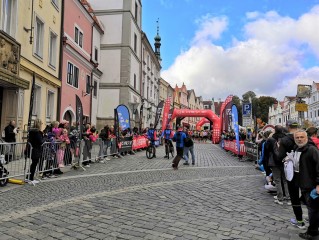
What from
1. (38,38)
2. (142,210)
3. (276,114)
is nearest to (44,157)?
(142,210)

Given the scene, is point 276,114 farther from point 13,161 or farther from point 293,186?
point 293,186

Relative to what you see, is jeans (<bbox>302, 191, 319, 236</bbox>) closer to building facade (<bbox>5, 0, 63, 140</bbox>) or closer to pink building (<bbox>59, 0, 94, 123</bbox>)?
building facade (<bbox>5, 0, 63, 140</bbox>)

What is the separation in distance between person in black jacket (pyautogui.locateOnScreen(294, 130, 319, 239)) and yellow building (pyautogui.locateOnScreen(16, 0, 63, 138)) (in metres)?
13.1

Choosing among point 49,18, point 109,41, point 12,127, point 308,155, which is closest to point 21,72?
point 12,127

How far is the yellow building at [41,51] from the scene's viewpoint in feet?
50.2

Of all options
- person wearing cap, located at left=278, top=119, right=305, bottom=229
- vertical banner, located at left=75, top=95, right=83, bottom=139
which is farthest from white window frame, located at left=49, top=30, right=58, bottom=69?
person wearing cap, located at left=278, top=119, right=305, bottom=229

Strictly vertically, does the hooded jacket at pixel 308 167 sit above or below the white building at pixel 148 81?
below

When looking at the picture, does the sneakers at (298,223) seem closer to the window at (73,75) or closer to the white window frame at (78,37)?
the window at (73,75)

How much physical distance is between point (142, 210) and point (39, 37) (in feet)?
46.4

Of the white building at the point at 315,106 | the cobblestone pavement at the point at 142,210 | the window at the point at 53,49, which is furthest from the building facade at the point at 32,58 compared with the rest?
the white building at the point at 315,106

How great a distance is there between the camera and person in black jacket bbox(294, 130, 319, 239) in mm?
4840

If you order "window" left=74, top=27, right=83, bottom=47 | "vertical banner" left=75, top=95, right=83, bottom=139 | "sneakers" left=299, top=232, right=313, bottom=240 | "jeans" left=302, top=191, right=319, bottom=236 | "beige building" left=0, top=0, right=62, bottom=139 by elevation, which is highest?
"window" left=74, top=27, right=83, bottom=47

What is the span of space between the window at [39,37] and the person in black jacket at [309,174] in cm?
1512

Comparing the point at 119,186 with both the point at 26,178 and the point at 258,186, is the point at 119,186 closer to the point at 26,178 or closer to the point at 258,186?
the point at 26,178
